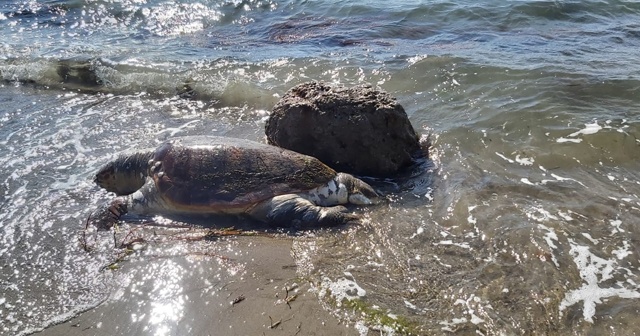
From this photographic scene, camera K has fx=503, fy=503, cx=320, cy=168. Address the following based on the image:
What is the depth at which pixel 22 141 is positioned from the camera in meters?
6.29

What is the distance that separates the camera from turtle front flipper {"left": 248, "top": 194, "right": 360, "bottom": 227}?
14.3 ft

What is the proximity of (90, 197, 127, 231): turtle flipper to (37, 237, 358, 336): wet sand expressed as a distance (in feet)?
2.40

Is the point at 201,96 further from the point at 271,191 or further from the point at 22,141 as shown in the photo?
the point at 271,191

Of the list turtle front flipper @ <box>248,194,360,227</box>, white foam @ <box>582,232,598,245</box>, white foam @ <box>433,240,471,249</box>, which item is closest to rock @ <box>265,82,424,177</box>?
turtle front flipper @ <box>248,194,360,227</box>

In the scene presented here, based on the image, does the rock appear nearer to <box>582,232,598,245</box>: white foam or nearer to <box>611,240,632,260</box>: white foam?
<box>582,232,598,245</box>: white foam

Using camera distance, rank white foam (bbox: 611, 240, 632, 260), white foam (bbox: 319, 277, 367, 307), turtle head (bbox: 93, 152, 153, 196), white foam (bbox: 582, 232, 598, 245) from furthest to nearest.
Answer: turtle head (bbox: 93, 152, 153, 196), white foam (bbox: 582, 232, 598, 245), white foam (bbox: 611, 240, 632, 260), white foam (bbox: 319, 277, 367, 307)

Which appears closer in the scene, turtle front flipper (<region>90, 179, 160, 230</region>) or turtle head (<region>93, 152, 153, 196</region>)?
turtle front flipper (<region>90, 179, 160, 230</region>)


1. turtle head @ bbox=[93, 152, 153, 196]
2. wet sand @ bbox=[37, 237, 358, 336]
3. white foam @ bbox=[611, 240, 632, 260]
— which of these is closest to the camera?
wet sand @ bbox=[37, 237, 358, 336]

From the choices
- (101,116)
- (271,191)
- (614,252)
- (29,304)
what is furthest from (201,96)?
(614,252)

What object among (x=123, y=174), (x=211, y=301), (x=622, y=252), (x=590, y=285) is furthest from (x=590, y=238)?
(x=123, y=174)

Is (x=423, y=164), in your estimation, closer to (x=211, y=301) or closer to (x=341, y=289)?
(x=341, y=289)

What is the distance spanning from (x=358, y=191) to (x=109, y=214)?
227 cm

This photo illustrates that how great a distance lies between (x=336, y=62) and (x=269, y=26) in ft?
14.0

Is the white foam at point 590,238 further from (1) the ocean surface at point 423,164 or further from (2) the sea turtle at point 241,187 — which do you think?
(2) the sea turtle at point 241,187
